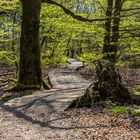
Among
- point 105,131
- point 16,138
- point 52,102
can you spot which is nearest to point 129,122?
point 105,131

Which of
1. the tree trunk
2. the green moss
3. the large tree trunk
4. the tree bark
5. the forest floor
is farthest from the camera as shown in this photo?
the tree trunk

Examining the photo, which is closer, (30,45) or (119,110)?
(119,110)

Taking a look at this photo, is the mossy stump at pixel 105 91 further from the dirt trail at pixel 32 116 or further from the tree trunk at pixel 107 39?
the tree trunk at pixel 107 39

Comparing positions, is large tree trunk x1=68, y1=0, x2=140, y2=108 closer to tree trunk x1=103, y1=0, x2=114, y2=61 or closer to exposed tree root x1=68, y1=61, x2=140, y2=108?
exposed tree root x1=68, y1=61, x2=140, y2=108

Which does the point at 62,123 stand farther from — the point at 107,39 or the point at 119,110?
the point at 107,39

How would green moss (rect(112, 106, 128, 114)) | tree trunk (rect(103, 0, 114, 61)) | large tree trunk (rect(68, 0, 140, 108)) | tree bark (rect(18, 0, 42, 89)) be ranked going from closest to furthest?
green moss (rect(112, 106, 128, 114)) → large tree trunk (rect(68, 0, 140, 108)) → tree bark (rect(18, 0, 42, 89)) → tree trunk (rect(103, 0, 114, 61))

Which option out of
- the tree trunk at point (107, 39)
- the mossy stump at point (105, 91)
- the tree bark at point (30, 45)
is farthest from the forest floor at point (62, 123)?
the tree trunk at point (107, 39)

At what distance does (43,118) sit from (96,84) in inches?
94.2

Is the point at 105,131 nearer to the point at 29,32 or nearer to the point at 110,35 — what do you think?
the point at 29,32

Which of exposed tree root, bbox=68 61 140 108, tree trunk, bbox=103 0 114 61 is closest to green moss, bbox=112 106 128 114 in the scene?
exposed tree root, bbox=68 61 140 108

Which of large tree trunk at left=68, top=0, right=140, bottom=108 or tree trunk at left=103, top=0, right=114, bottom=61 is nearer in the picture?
large tree trunk at left=68, top=0, right=140, bottom=108

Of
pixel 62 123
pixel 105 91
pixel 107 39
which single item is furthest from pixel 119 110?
pixel 107 39

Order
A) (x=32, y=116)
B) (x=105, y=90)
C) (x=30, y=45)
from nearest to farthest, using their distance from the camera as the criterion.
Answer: (x=32, y=116), (x=105, y=90), (x=30, y=45)

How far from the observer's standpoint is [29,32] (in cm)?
1655
